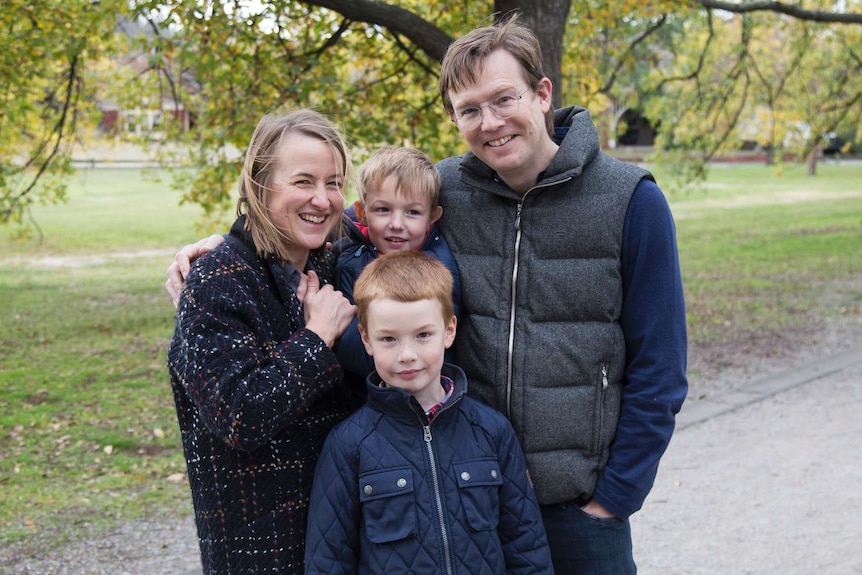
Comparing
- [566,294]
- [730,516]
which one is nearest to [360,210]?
[566,294]

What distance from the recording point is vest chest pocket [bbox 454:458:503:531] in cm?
219

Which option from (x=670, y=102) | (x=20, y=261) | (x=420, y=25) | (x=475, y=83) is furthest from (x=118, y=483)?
(x=20, y=261)

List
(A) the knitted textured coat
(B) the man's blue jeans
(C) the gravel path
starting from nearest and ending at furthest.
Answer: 1. (A) the knitted textured coat
2. (B) the man's blue jeans
3. (C) the gravel path

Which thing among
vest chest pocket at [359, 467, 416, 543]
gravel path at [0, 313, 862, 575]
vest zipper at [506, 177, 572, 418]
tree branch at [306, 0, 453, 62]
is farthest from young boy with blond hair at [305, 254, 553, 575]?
tree branch at [306, 0, 453, 62]

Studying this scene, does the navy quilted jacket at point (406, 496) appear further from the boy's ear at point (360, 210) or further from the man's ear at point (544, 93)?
the man's ear at point (544, 93)

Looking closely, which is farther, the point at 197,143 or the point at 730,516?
the point at 197,143

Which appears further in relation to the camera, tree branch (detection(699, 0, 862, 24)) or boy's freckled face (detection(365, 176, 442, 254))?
tree branch (detection(699, 0, 862, 24))

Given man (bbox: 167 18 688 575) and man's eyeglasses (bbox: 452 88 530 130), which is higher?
man's eyeglasses (bbox: 452 88 530 130)

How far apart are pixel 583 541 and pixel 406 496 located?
553 mm

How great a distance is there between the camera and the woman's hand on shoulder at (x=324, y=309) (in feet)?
7.28

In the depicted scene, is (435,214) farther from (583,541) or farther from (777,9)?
(777,9)

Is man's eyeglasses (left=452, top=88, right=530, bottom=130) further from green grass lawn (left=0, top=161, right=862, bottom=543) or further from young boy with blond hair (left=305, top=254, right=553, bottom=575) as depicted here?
green grass lawn (left=0, top=161, right=862, bottom=543)

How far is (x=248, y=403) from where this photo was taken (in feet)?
6.58

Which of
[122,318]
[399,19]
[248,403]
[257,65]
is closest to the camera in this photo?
[248,403]
